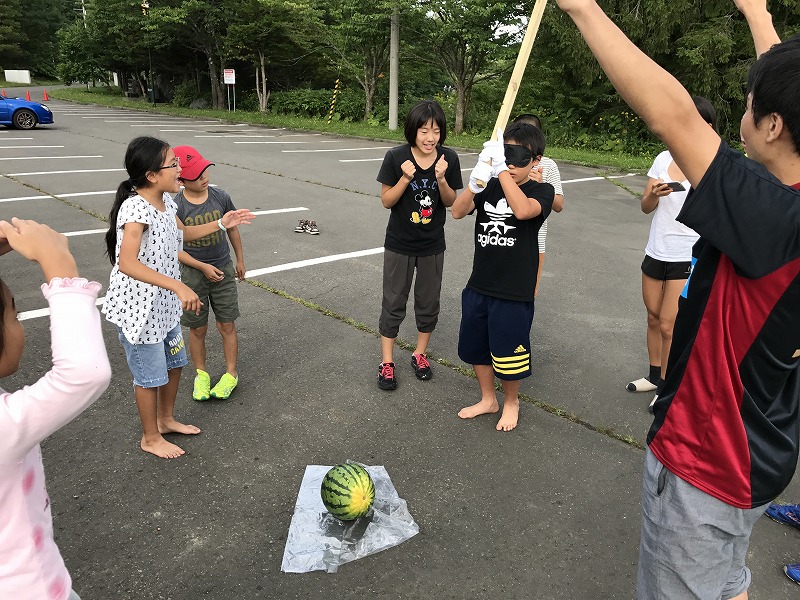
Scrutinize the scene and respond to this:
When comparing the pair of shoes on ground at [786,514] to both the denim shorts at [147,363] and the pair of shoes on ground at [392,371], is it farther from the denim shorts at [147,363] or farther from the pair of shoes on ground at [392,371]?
the denim shorts at [147,363]

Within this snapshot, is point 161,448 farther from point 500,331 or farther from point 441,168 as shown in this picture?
point 441,168

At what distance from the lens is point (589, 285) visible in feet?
21.4

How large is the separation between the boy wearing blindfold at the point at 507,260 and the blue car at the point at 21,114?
20.1 meters

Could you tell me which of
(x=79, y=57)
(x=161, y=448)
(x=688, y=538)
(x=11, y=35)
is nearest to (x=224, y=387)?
(x=161, y=448)

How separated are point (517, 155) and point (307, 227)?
17.0ft

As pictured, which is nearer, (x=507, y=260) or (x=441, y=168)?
(x=507, y=260)

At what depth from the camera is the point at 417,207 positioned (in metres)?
4.12

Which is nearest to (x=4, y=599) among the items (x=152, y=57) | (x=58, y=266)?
(x=58, y=266)

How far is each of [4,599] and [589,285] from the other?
603 cm

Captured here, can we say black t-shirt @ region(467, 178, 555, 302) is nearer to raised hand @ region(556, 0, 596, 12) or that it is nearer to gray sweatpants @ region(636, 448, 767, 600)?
gray sweatpants @ region(636, 448, 767, 600)

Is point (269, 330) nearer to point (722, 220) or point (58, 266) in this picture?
point (58, 266)

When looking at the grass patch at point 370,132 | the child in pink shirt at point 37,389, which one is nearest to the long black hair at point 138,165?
the child in pink shirt at point 37,389

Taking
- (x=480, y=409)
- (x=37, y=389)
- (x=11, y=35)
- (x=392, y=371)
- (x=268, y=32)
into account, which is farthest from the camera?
(x=11, y=35)

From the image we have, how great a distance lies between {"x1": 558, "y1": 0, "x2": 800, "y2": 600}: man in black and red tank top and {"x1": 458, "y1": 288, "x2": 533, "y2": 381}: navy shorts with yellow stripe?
1.85m
